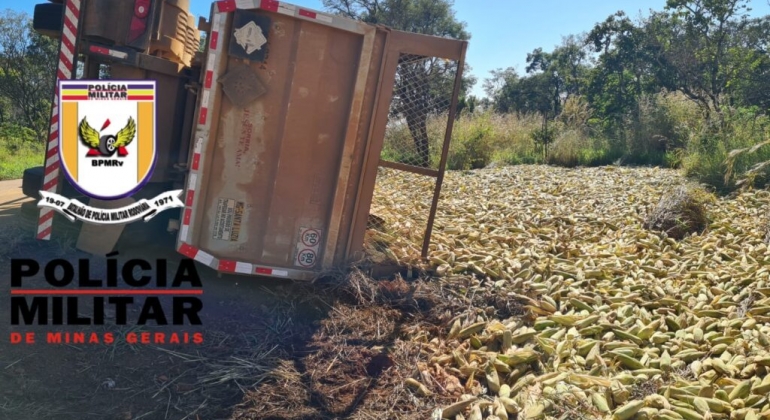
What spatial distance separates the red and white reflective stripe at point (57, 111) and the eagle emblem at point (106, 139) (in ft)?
0.70

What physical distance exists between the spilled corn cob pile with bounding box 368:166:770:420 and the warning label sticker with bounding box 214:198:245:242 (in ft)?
4.33

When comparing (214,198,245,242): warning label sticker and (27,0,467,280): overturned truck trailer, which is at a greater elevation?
(27,0,467,280): overturned truck trailer

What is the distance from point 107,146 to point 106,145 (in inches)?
0.6

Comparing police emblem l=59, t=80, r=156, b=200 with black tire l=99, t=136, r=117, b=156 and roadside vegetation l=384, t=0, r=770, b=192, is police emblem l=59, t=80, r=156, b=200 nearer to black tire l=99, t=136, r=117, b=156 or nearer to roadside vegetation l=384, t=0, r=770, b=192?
black tire l=99, t=136, r=117, b=156

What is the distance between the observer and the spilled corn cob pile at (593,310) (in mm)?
3229

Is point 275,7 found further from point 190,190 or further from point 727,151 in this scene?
point 727,151

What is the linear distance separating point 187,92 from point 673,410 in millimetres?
4328

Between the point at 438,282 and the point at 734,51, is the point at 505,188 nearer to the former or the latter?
the point at 438,282

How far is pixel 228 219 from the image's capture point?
4520 mm

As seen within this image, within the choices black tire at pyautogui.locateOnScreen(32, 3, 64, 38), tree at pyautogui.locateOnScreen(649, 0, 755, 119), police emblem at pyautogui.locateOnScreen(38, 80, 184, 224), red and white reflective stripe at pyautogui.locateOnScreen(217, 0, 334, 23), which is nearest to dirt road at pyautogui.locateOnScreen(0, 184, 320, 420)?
police emblem at pyautogui.locateOnScreen(38, 80, 184, 224)

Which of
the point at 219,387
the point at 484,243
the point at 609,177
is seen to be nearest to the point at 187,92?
the point at 219,387

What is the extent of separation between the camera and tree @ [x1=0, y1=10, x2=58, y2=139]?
17859mm

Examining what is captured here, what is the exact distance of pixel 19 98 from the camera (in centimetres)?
1898

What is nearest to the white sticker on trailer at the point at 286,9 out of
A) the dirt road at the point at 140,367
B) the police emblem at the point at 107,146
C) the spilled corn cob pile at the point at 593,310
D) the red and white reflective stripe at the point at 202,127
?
the red and white reflective stripe at the point at 202,127
